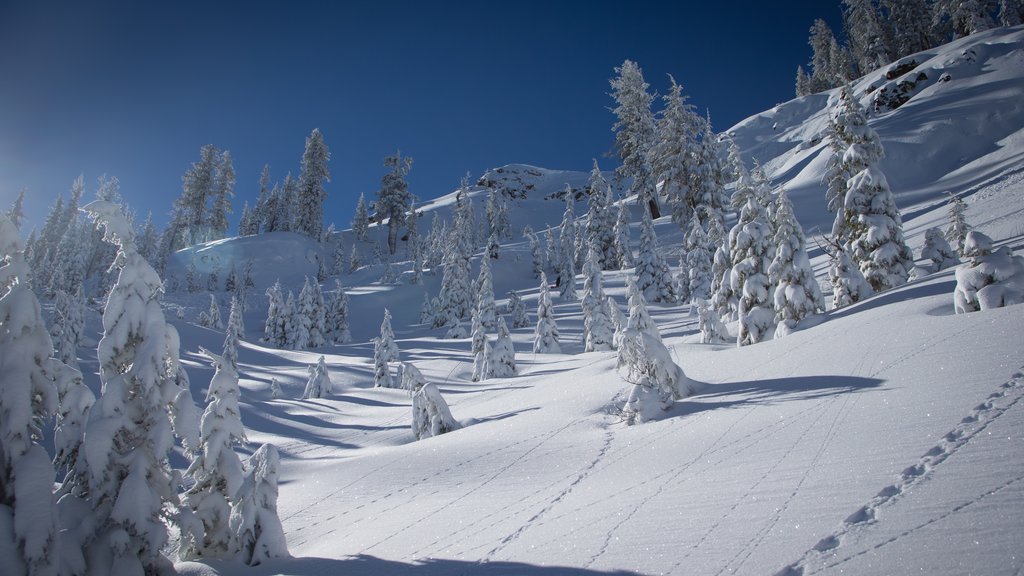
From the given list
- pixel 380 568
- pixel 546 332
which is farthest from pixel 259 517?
pixel 546 332

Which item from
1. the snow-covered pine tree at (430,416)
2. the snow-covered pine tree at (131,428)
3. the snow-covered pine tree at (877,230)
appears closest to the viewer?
the snow-covered pine tree at (131,428)

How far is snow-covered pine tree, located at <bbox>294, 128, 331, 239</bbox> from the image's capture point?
81500 mm

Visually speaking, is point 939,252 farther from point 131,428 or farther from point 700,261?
point 131,428

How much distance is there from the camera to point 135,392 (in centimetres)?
637

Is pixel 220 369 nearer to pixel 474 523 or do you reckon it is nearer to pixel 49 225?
pixel 474 523

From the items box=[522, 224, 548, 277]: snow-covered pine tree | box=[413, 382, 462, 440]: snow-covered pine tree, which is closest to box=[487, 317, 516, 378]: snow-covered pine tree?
box=[413, 382, 462, 440]: snow-covered pine tree

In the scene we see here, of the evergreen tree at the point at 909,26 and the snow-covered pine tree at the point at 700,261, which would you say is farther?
the evergreen tree at the point at 909,26

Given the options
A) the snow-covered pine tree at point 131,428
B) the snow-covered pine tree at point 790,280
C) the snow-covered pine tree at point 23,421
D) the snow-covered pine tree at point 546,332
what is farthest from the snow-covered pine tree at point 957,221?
A: the snow-covered pine tree at point 23,421

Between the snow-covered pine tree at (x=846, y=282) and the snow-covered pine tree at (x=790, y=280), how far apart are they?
2127 millimetres

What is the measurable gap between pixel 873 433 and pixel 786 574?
2.88 metres

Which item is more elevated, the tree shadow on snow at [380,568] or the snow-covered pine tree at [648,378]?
the snow-covered pine tree at [648,378]

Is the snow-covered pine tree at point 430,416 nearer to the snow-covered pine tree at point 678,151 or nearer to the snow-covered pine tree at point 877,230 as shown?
the snow-covered pine tree at point 877,230

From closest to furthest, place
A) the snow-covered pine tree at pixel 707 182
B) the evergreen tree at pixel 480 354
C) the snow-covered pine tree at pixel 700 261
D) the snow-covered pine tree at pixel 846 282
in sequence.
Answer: the snow-covered pine tree at pixel 846 282 → the evergreen tree at pixel 480 354 → the snow-covered pine tree at pixel 700 261 → the snow-covered pine tree at pixel 707 182

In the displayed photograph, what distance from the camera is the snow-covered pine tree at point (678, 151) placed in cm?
4128
